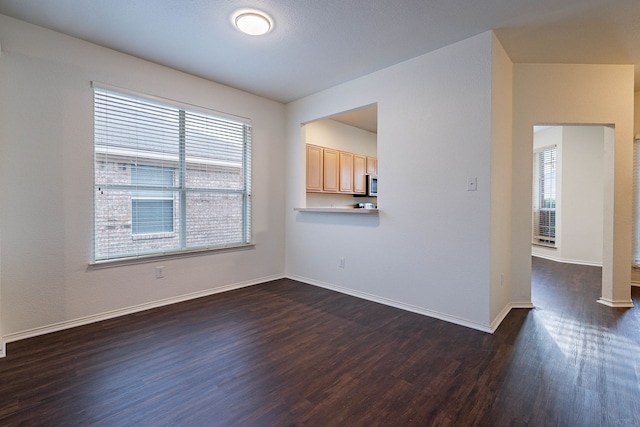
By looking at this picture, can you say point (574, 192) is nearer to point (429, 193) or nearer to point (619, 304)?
point (619, 304)

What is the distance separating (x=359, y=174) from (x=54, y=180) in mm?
4629

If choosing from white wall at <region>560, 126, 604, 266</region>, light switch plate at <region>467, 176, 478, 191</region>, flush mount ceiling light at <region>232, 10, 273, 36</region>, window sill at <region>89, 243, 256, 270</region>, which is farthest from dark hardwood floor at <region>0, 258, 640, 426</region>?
white wall at <region>560, 126, 604, 266</region>

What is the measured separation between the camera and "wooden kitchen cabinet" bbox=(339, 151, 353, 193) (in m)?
5.40

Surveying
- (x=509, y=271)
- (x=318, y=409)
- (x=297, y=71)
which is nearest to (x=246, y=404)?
(x=318, y=409)

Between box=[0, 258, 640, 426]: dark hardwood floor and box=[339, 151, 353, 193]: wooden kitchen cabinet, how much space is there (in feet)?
9.47

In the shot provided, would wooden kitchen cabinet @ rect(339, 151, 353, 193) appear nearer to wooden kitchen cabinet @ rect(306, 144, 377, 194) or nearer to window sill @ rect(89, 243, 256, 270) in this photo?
wooden kitchen cabinet @ rect(306, 144, 377, 194)

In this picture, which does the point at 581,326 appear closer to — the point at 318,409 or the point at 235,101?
the point at 318,409

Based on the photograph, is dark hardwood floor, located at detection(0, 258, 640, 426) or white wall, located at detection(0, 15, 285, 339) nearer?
dark hardwood floor, located at detection(0, 258, 640, 426)

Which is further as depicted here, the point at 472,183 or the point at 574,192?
the point at 574,192

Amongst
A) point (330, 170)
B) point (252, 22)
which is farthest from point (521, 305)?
point (252, 22)

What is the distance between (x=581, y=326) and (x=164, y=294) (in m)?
4.31

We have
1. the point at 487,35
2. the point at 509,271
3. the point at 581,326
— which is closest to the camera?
the point at 487,35

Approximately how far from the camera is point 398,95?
3172 mm

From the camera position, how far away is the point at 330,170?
5.14 metres
